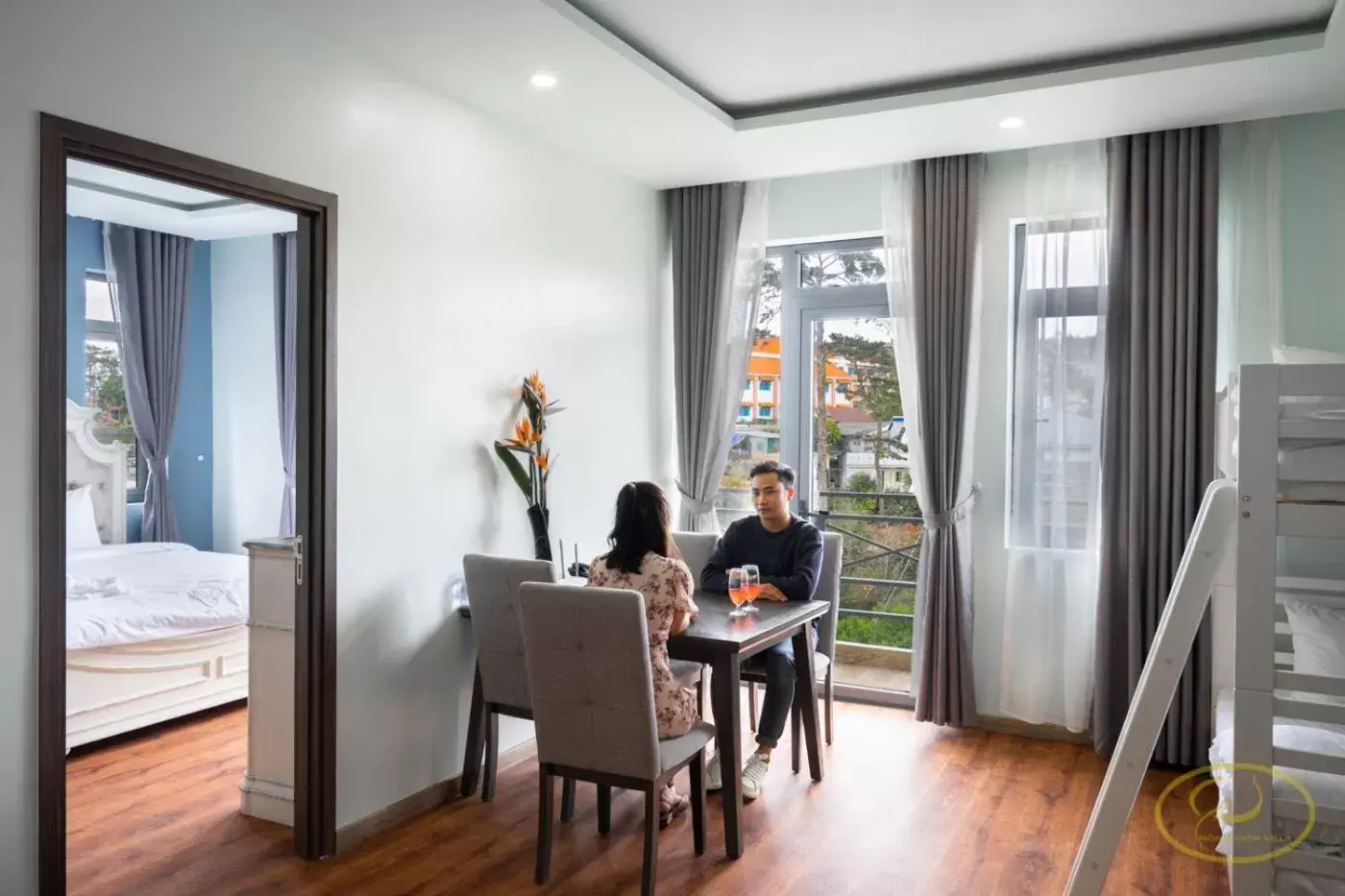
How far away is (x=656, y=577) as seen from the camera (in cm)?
303

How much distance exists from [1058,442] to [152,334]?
16.7 feet

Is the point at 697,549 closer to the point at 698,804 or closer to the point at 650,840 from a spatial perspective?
the point at 698,804

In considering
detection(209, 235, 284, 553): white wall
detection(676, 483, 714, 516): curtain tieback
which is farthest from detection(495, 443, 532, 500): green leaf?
detection(209, 235, 284, 553): white wall

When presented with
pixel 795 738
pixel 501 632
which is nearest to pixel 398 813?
pixel 501 632

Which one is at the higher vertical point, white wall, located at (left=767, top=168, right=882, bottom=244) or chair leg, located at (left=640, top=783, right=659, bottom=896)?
white wall, located at (left=767, top=168, right=882, bottom=244)

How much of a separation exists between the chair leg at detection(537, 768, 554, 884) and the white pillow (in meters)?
3.94

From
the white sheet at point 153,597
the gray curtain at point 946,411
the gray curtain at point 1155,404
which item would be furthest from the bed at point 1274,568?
the white sheet at point 153,597

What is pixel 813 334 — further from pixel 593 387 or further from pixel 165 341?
pixel 165 341

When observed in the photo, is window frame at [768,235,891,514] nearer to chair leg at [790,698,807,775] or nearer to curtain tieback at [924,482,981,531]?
curtain tieback at [924,482,981,531]

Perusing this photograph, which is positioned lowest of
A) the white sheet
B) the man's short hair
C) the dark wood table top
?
the white sheet

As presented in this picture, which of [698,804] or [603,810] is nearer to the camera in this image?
[698,804]

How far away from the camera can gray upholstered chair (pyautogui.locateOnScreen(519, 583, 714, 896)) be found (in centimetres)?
275

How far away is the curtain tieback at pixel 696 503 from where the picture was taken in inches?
199

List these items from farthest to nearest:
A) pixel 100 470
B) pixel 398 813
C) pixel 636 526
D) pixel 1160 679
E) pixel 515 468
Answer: pixel 100 470 < pixel 515 468 < pixel 398 813 < pixel 636 526 < pixel 1160 679
